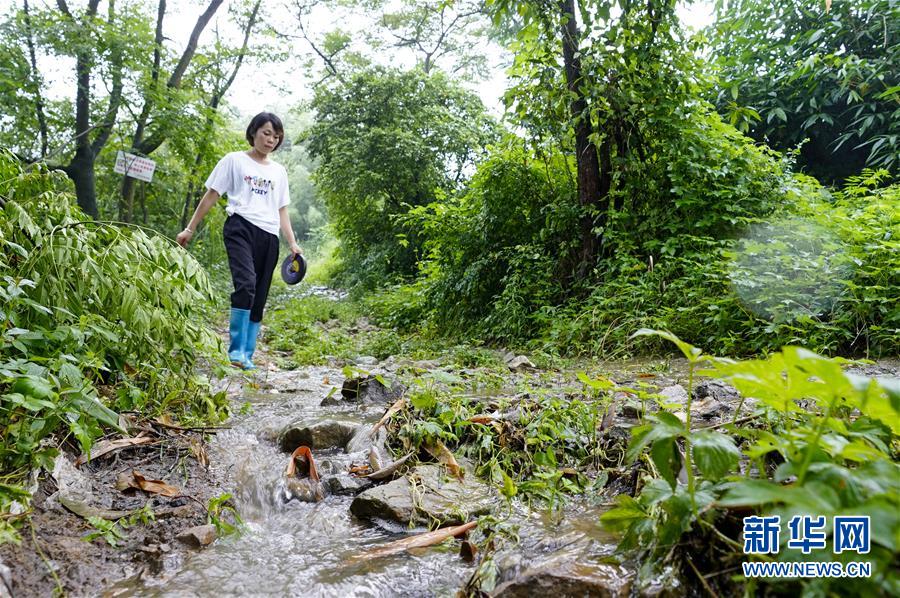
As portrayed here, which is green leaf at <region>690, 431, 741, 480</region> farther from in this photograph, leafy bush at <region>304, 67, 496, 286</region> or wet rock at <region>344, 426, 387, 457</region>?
leafy bush at <region>304, 67, 496, 286</region>

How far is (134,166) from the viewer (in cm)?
916

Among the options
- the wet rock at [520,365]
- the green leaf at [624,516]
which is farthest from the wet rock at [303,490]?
the wet rock at [520,365]

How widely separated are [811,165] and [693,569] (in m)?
9.66

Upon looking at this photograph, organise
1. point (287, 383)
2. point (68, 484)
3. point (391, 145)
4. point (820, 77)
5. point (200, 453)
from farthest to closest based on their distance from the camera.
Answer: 1. point (391, 145)
2. point (820, 77)
3. point (287, 383)
4. point (200, 453)
5. point (68, 484)

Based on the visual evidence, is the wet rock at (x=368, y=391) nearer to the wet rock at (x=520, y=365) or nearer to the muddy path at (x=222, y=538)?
the muddy path at (x=222, y=538)

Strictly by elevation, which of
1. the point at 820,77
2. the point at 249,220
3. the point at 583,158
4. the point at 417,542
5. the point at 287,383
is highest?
the point at 820,77

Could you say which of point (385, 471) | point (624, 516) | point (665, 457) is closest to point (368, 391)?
point (385, 471)

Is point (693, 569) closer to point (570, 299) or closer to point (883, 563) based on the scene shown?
Result: point (883, 563)

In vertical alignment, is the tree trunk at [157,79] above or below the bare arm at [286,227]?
above

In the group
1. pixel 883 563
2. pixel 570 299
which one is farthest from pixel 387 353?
pixel 883 563

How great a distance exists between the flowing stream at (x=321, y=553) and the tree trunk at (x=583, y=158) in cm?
435

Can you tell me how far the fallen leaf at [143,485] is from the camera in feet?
6.62

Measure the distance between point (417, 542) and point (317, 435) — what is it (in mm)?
1091

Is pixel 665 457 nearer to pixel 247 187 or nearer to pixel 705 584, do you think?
pixel 705 584
